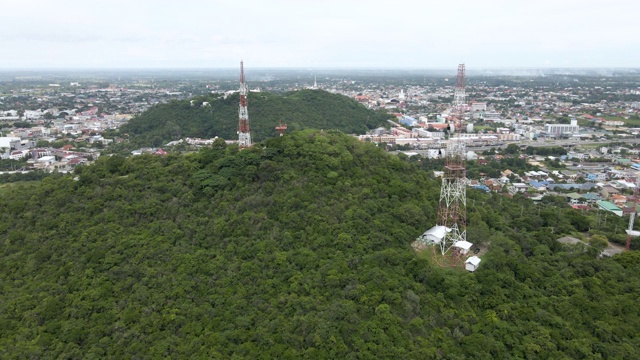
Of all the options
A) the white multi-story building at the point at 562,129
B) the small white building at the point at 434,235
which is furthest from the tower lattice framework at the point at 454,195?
the white multi-story building at the point at 562,129

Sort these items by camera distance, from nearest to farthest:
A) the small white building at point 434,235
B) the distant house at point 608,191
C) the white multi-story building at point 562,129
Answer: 1. the small white building at point 434,235
2. the distant house at point 608,191
3. the white multi-story building at point 562,129

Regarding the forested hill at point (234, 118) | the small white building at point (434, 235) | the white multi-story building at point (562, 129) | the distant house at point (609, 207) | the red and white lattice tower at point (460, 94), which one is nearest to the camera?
the red and white lattice tower at point (460, 94)

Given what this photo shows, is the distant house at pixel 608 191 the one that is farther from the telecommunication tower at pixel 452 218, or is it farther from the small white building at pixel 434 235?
the small white building at pixel 434 235

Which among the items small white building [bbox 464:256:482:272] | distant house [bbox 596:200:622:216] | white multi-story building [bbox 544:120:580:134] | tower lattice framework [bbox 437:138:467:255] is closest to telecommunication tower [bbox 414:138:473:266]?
tower lattice framework [bbox 437:138:467:255]

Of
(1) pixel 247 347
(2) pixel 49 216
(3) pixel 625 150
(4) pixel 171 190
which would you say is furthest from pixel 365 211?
(3) pixel 625 150

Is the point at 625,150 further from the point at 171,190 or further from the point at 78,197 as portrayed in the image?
the point at 78,197
